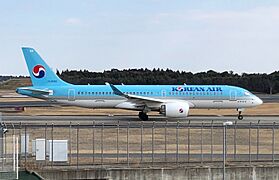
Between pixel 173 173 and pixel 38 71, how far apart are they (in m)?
31.8

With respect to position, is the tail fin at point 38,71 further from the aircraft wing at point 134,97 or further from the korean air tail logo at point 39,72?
the aircraft wing at point 134,97

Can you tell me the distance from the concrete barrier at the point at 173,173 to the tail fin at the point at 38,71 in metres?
30.5

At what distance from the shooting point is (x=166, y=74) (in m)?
152

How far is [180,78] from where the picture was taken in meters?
145

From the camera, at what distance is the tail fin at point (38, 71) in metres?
57.6

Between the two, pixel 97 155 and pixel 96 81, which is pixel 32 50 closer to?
pixel 97 155

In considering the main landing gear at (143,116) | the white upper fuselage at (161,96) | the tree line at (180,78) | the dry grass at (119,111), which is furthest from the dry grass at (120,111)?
the tree line at (180,78)

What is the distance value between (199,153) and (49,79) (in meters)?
27.4

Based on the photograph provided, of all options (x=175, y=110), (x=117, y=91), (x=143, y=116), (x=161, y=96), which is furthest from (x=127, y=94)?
(x=175, y=110)

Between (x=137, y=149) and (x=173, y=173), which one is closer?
(x=173, y=173)

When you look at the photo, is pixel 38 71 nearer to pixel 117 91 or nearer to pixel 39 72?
pixel 39 72

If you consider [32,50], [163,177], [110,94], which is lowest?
[163,177]

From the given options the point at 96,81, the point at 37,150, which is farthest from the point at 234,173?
the point at 96,81

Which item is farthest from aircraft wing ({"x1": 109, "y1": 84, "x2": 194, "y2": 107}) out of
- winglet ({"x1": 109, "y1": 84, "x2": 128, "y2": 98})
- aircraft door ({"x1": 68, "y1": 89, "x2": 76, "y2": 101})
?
aircraft door ({"x1": 68, "y1": 89, "x2": 76, "y2": 101})
